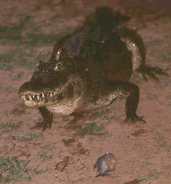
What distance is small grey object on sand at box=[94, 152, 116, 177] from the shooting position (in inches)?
185

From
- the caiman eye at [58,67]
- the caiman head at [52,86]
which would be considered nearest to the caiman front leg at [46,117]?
the caiman head at [52,86]

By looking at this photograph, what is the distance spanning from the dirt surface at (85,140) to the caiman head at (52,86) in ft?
1.49

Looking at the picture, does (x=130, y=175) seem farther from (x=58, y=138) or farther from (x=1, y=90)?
(x=1, y=90)

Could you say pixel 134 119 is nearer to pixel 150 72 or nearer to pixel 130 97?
pixel 130 97

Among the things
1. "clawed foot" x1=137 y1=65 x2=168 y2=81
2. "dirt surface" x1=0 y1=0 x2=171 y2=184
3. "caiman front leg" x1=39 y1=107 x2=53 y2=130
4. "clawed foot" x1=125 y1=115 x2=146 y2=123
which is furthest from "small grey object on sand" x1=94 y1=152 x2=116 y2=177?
"clawed foot" x1=137 y1=65 x2=168 y2=81

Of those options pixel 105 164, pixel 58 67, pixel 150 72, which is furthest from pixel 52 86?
pixel 150 72

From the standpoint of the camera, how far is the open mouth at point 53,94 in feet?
15.3

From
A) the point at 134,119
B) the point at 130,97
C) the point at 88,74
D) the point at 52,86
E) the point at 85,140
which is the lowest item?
the point at 85,140

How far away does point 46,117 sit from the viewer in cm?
547

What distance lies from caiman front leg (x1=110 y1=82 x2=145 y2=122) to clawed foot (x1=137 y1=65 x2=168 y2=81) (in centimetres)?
77

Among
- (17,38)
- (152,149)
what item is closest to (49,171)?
(152,149)

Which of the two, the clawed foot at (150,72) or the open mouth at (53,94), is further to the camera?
the clawed foot at (150,72)

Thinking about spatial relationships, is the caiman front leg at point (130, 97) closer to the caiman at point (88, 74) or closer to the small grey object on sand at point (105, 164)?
the caiman at point (88, 74)

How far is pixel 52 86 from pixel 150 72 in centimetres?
198
